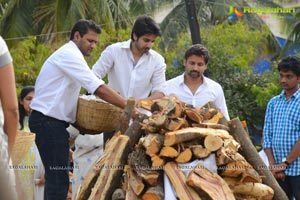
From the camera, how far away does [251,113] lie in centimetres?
1575

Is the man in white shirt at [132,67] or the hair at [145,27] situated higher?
the hair at [145,27]

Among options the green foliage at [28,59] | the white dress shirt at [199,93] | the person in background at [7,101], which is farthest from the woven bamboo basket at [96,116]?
the green foliage at [28,59]

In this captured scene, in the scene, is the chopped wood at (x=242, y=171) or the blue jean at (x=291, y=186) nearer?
the chopped wood at (x=242, y=171)

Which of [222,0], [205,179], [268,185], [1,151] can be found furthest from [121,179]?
[222,0]

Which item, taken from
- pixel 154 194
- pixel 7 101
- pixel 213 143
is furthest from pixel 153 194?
pixel 7 101

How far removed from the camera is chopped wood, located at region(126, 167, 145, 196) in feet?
22.6

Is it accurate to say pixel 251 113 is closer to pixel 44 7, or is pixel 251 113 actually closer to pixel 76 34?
pixel 76 34

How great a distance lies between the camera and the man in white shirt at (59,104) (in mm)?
7754

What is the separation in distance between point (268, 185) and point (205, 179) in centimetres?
92

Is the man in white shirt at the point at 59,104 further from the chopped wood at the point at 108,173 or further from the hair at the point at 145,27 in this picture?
the hair at the point at 145,27

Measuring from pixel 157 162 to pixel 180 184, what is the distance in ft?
1.02

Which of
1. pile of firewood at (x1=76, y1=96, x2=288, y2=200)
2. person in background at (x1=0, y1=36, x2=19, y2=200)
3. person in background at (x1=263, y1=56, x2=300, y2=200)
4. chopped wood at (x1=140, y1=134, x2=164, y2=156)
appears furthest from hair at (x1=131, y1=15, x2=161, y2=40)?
person in background at (x1=0, y1=36, x2=19, y2=200)

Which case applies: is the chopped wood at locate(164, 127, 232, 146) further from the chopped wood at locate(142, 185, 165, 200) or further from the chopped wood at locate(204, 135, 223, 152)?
the chopped wood at locate(142, 185, 165, 200)

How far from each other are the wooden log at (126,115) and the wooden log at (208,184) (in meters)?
1.09
